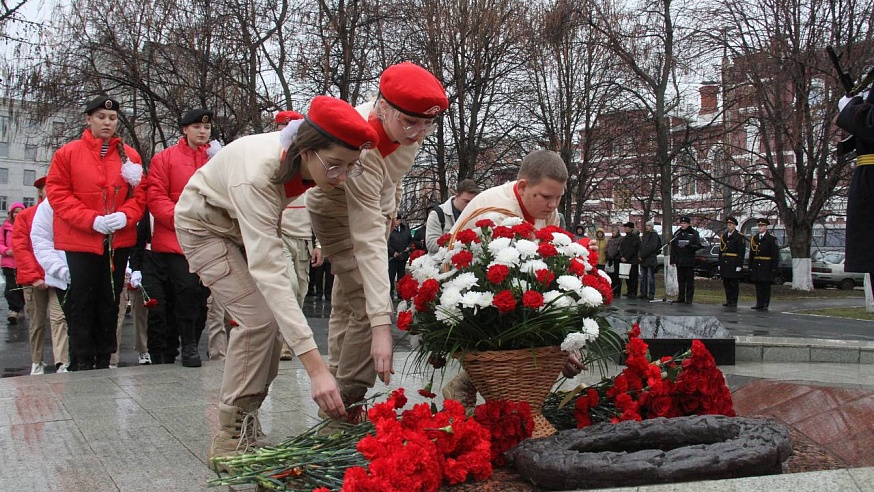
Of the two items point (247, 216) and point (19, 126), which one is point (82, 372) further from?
point (19, 126)

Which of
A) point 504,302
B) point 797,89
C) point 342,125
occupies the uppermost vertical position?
point 797,89

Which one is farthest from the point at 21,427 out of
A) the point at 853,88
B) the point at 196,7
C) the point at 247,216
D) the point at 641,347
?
the point at 196,7

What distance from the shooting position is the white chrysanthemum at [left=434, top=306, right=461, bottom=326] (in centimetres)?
326

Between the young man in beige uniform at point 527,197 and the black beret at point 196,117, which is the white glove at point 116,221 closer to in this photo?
the black beret at point 196,117

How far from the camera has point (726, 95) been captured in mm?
23875

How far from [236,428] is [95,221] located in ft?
11.7

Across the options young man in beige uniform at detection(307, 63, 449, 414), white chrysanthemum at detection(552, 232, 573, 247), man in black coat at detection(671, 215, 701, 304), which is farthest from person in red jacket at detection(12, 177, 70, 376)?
man in black coat at detection(671, 215, 701, 304)

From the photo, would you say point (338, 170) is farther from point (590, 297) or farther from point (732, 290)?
point (732, 290)

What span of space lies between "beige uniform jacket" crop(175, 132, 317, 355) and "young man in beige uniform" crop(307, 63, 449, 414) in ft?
1.09

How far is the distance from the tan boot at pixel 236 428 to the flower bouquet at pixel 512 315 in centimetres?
76

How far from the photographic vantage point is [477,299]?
3191 millimetres

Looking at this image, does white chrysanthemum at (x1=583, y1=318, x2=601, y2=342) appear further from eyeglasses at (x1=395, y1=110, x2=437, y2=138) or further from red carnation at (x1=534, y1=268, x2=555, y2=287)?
eyeglasses at (x1=395, y1=110, x2=437, y2=138)

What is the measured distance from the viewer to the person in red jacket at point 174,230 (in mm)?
6809

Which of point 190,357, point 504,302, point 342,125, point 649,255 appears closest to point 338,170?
point 342,125
